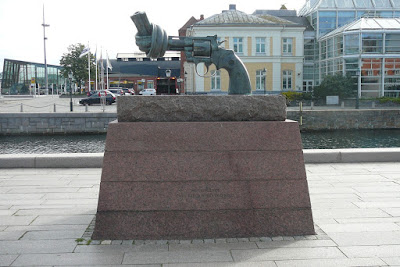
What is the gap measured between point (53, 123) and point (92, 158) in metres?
19.0

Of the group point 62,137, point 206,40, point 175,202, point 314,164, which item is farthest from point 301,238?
point 62,137

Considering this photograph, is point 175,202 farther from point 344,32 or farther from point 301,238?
point 344,32

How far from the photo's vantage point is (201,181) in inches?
191

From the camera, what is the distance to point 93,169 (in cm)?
910

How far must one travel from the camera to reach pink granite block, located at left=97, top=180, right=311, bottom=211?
4789 millimetres

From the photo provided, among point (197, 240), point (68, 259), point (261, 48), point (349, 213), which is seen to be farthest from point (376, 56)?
point (68, 259)

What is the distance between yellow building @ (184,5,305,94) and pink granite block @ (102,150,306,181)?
3964 cm

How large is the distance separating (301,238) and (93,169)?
5.46 metres

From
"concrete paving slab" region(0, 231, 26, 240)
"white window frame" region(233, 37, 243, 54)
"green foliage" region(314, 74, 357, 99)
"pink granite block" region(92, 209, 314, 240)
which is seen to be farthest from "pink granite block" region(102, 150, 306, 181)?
"white window frame" region(233, 37, 243, 54)

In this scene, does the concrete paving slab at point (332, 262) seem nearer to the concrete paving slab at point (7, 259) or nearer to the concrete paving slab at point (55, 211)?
the concrete paving slab at point (7, 259)

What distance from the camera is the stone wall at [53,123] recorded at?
26.9 m

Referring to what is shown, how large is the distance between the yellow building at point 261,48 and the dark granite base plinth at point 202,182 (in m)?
39.6

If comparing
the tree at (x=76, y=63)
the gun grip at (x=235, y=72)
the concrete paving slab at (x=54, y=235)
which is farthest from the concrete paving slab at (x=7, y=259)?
the tree at (x=76, y=63)

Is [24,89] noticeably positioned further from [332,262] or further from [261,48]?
[332,262]
